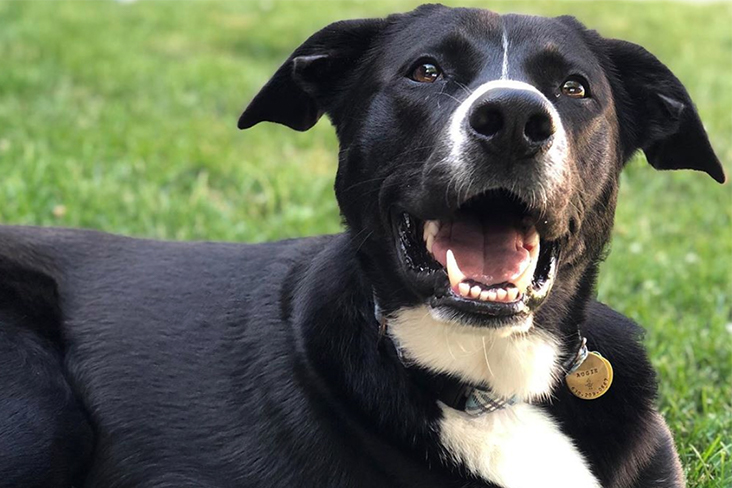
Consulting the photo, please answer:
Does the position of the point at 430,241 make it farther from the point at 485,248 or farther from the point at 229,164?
the point at 229,164

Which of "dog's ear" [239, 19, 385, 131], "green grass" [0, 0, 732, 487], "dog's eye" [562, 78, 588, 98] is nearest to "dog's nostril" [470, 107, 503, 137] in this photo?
"dog's eye" [562, 78, 588, 98]

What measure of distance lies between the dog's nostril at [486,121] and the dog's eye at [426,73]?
0.42 meters

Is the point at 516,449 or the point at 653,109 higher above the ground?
the point at 653,109

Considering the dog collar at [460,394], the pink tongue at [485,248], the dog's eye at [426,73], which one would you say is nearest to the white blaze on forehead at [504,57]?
the dog's eye at [426,73]

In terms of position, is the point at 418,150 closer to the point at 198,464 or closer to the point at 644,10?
the point at 198,464

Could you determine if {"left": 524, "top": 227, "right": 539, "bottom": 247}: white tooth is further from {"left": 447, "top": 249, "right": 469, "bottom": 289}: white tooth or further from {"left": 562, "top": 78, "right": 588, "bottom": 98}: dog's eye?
{"left": 562, "top": 78, "right": 588, "bottom": 98}: dog's eye

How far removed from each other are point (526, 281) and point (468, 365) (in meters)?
0.35

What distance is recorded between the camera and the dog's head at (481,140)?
101 inches

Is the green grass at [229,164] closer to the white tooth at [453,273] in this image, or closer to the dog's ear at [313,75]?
the white tooth at [453,273]

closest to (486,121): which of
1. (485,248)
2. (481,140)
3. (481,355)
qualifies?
(481,140)

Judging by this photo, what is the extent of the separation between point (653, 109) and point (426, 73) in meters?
0.82

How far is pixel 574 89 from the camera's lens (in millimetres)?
2869

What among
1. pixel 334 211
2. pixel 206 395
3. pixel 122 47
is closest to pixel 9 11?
pixel 122 47

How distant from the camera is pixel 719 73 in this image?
8.94 m
